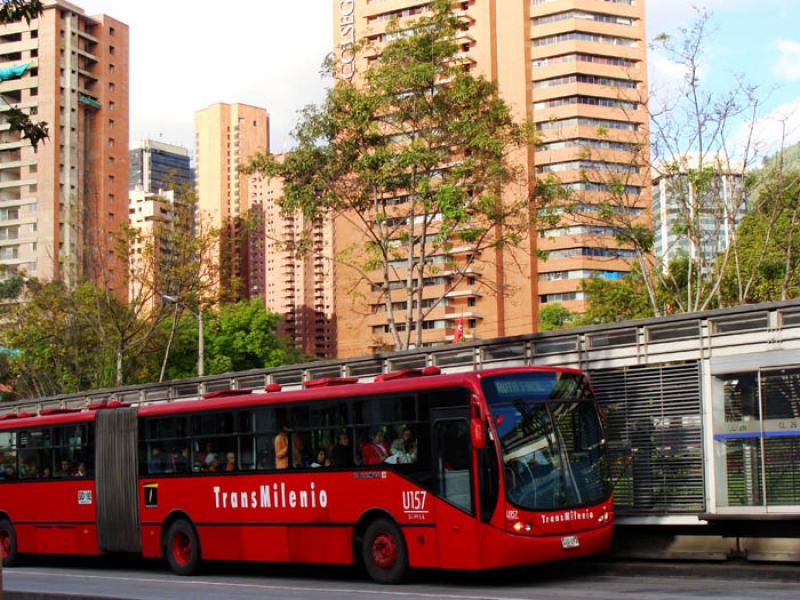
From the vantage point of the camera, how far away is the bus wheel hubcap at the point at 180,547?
19.5m

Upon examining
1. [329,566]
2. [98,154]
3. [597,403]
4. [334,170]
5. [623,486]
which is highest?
[98,154]

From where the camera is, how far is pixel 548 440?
14844 mm

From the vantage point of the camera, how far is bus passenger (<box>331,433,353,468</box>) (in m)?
16.6

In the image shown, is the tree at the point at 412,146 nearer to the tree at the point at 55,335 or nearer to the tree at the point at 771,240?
the tree at the point at 771,240

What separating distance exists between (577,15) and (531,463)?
288 feet

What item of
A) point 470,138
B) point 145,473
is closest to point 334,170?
point 470,138

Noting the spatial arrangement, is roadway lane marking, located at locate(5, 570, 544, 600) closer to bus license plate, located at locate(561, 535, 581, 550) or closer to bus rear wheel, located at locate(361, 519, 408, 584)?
bus rear wheel, located at locate(361, 519, 408, 584)

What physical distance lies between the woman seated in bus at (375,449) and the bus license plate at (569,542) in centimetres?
283

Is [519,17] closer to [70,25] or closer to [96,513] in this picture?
[70,25]

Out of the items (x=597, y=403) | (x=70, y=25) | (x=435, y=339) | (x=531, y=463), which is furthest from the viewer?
(x=70, y=25)

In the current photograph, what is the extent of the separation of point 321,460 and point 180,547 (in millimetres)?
4105

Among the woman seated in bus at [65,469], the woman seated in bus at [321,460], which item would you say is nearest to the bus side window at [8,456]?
the woman seated in bus at [65,469]

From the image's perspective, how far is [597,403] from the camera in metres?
15.8

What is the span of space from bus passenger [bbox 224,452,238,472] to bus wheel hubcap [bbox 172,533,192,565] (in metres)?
1.75
